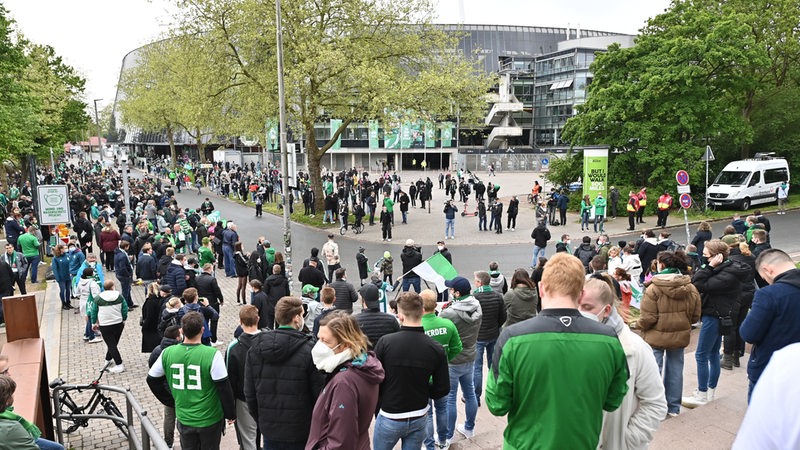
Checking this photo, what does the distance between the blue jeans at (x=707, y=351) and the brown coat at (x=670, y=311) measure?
0.73 metres

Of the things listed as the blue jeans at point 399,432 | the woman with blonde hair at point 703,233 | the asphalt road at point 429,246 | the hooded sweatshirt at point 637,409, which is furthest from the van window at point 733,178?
the hooded sweatshirt at point 637,409

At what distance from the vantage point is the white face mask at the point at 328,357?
3701 mm

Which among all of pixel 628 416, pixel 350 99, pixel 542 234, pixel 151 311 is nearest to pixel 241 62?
pixel 350 99

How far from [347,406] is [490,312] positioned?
352 cm

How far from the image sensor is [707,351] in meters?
6.46

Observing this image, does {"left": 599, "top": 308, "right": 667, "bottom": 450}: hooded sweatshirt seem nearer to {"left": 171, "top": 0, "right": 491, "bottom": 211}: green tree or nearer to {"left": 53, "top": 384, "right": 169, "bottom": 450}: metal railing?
{"left": 53, "top": 384, "right": 169, "bottom": 450}: metal railing

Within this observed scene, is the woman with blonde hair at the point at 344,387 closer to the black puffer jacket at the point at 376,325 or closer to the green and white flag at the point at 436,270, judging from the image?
the black puffer jacket at the point at 376,325

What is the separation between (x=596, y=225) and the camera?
79.7ft

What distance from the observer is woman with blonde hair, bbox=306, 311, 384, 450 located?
3596 millimetres

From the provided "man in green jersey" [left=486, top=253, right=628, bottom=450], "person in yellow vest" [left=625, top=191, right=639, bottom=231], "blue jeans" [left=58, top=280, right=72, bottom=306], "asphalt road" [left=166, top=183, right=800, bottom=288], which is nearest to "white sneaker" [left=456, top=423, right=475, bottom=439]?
"man in green jersey" [left=486, top=253, right=628, bottom=450]

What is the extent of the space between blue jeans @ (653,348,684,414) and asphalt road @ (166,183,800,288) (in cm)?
1088

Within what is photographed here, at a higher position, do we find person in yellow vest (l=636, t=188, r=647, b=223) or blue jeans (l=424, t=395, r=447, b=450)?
person in yellow vest (l=636, t=188, r=647, b=223)

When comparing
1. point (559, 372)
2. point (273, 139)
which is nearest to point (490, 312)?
point (559, 372)

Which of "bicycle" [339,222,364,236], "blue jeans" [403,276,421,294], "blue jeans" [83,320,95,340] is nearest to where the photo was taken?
"blue jeans" [83,320,95,340]
